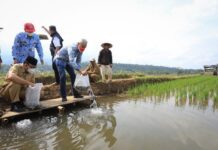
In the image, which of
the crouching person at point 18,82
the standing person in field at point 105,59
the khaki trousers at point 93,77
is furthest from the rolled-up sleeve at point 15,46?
the standing person in field at point 105,59

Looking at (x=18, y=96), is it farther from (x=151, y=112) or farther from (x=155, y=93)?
(x=155, y=93)

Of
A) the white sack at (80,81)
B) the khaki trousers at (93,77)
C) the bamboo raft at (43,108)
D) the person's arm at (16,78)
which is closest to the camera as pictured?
the bamboo raft at (43,108)

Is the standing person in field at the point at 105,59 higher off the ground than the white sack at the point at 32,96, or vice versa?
the standing person in field at the point at 105,59

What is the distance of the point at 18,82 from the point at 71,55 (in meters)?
1.24

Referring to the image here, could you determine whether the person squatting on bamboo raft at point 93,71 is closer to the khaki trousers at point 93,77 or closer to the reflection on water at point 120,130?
the khaki trousers at point 93,77

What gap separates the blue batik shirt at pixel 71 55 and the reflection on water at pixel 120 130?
39.8 inches

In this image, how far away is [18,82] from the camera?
4.58m

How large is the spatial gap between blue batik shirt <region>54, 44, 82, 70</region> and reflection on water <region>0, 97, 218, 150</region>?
3.31ft

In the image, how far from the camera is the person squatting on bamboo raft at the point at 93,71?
27.7 feet

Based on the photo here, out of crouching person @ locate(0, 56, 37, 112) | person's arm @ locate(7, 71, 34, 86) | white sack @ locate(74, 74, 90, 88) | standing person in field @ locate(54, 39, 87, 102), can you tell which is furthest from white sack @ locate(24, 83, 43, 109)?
white sack @ locate(74, 74, 90, 88)

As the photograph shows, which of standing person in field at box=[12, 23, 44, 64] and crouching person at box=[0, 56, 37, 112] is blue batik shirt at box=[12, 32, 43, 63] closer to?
standing person in field at box=[12, 23, 44, 64]

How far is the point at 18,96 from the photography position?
4.73m

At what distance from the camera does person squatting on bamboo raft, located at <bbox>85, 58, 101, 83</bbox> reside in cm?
845

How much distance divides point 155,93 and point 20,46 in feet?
14.2
